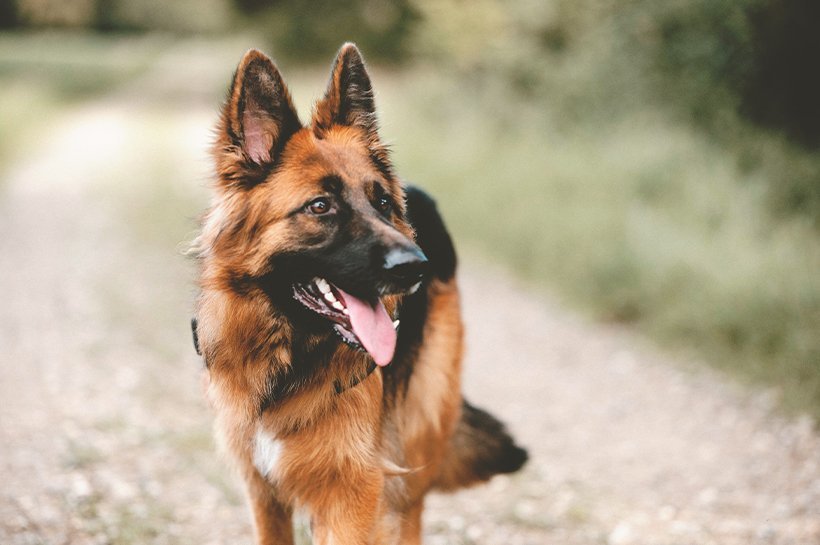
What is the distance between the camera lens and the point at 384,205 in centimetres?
286

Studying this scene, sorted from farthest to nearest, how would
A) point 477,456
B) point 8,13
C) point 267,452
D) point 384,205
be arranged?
point 8,13, point 477,456, point 384,205, point 267,452

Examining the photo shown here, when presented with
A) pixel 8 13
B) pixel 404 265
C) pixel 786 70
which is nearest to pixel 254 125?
pixel 404 265

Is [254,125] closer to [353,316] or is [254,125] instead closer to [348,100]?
[348,100]

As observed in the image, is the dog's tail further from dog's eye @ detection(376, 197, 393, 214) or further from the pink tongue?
dog's eye @ detection(376, 197, 393, 214)

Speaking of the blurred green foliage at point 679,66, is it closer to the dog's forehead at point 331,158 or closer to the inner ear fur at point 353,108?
the inner ear fur at point 353,108

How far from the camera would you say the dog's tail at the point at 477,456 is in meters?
3.54

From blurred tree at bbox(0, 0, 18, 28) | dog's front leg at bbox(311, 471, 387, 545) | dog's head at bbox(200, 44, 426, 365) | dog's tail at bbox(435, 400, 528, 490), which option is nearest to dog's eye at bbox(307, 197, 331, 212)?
dog's head at bbox(200, 44, 426, 365)

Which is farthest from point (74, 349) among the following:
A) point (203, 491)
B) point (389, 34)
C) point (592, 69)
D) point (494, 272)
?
point (389, 34)

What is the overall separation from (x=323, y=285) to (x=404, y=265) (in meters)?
0.37

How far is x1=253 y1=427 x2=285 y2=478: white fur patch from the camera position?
102 inches

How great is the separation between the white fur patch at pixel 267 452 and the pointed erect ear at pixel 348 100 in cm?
128

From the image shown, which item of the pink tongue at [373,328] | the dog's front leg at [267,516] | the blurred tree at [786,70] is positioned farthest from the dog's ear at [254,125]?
the blurred tree at [786,70]

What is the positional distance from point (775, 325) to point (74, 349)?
5.83 m

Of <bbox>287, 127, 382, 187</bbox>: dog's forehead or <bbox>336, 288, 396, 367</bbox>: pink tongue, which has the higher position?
<bbox>287, 127, 382, 187</bbox>: dog's forehead
